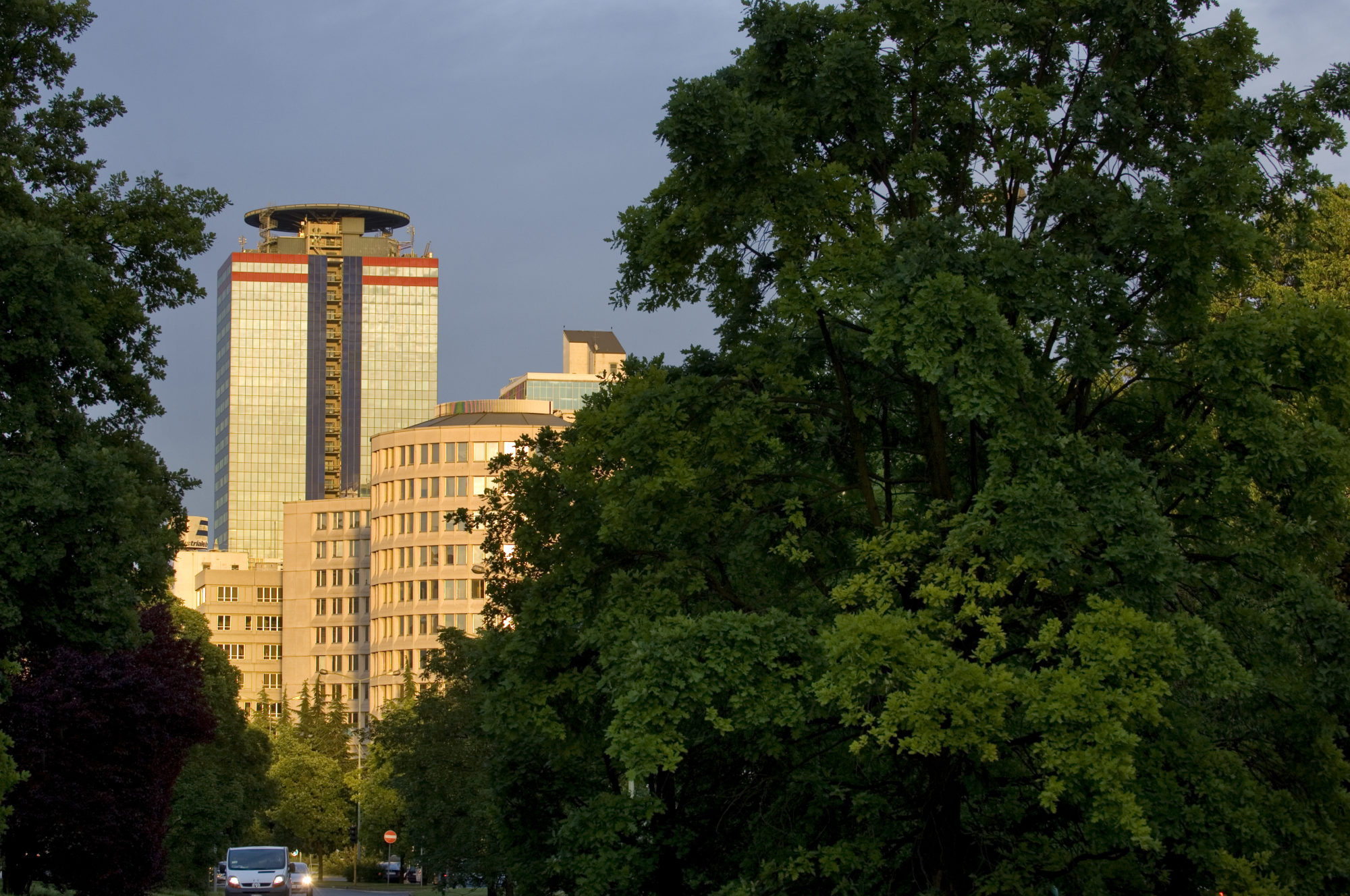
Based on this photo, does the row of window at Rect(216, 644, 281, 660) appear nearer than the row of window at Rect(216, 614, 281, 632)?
Yes

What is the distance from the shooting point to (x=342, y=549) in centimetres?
16800

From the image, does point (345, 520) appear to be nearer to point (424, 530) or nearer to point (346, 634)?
point (346, 634)

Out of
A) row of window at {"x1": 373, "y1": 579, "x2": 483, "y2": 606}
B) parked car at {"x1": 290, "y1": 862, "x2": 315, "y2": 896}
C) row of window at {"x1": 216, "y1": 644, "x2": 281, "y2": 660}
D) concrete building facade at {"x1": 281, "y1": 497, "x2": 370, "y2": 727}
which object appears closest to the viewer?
parked car at {"x1": 290, "y1": 862, "x2": 315, "y2": 896}

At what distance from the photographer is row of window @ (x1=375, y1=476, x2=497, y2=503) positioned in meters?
146

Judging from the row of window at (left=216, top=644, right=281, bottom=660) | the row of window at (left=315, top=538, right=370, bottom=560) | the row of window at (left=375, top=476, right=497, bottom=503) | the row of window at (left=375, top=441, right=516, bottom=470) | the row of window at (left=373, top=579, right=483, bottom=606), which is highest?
the row of window at (left=375, top=441, right=516, bottom=470)

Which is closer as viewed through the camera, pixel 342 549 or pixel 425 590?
pixel 425 590

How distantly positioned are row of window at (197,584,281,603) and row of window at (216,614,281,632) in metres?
1.95

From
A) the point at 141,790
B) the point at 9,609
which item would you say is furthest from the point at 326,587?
the point at 9,609

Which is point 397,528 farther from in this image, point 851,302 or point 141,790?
point 851,302

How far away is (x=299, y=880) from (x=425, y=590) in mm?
109946

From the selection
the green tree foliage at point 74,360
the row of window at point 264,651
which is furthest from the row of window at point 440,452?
the green tree foliage at point 74,360

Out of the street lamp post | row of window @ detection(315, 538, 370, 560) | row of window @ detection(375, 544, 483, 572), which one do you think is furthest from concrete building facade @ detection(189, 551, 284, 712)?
row of window @ detection(375, 544, 483, 572)

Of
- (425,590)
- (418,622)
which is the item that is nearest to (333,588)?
(418,622)

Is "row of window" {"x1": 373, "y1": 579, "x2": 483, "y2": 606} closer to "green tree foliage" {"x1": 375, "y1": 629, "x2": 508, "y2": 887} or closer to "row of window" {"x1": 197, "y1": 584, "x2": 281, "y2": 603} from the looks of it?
"row of window" {"x1": 197, "y1": 584, "x2": 281, "y2": 603}
